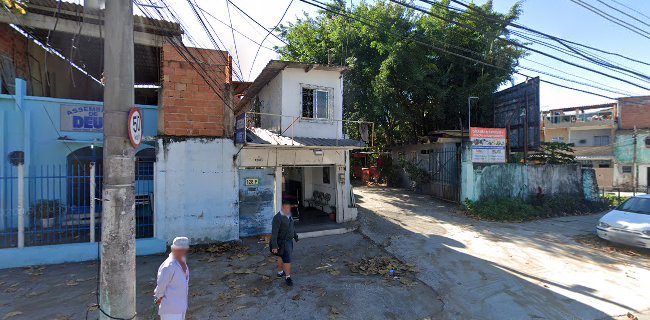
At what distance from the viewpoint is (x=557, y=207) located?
1272cm

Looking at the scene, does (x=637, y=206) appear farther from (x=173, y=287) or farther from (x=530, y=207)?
(x=173, y=287)

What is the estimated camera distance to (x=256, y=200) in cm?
889

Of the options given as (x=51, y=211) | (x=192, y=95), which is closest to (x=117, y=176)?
(x=192, y=95)

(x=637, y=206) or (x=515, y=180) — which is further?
(x=515, y=180)

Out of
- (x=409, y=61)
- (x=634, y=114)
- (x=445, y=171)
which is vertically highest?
(x=409, y=61)

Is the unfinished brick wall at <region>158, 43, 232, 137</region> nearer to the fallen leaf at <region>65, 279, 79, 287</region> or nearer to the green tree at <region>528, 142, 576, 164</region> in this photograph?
the fallen leaf at <region>65, 279, 79, 287</region>

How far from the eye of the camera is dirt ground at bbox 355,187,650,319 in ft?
16.8

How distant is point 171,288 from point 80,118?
7743 millimetres

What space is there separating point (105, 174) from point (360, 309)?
387 cm

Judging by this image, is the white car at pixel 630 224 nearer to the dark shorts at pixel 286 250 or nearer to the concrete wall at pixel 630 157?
the dark shorts at pixel 286 250

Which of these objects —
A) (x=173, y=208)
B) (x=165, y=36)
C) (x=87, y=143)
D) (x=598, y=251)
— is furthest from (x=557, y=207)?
(x=87, y=143)

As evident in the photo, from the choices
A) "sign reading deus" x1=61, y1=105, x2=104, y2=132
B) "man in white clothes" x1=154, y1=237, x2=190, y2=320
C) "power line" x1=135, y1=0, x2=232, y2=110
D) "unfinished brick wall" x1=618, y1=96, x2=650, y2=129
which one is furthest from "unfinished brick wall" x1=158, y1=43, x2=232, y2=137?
"unfinished brick wall" x1=618, y1=96, x2=650, y2=129

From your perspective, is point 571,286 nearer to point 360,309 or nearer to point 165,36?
point 360,309

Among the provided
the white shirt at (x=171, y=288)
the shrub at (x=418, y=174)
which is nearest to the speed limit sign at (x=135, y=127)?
the white shirt at (x=171, y=288)
